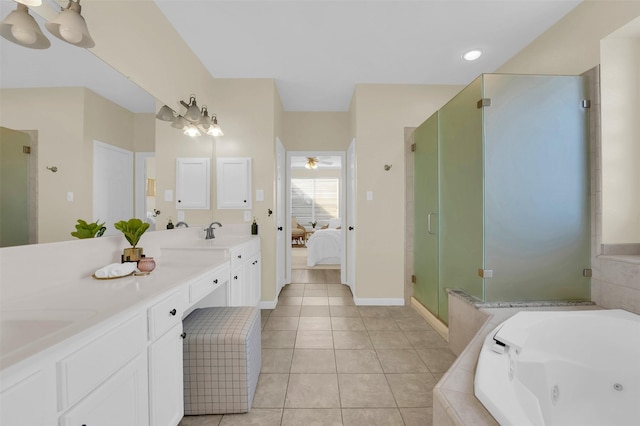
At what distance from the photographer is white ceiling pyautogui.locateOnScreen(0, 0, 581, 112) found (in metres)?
1.94

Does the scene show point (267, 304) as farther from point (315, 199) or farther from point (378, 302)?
point (315, 199)

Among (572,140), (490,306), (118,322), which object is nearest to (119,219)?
(118,322)

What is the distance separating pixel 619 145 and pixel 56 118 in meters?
3.30

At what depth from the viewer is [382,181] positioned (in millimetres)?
3188

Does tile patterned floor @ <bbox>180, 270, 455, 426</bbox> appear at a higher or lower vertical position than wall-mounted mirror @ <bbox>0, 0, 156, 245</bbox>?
lower

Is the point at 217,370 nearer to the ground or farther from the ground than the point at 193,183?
nearer to the ground

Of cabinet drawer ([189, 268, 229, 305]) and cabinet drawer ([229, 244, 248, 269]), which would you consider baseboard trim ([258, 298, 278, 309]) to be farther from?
cabinet drawer ([189, 268, 229, 305])

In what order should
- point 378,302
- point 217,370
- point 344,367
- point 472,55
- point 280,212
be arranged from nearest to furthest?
point 217,370 < point 344,367 < point 472,55 < point 378,302 < point 280,212

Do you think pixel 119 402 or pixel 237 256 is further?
pixel 237 256

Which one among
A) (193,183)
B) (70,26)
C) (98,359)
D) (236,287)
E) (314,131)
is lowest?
(236,287)

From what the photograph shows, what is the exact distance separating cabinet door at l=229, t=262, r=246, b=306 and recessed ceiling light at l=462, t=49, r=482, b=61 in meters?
3.02

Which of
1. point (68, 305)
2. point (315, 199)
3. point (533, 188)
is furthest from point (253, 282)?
point (315, 199)

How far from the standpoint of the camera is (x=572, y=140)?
1845 millimetres

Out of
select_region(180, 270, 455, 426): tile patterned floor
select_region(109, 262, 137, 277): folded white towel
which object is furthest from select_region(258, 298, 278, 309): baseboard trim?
A: select_region(109, 262, 137, 277): folded white towel
